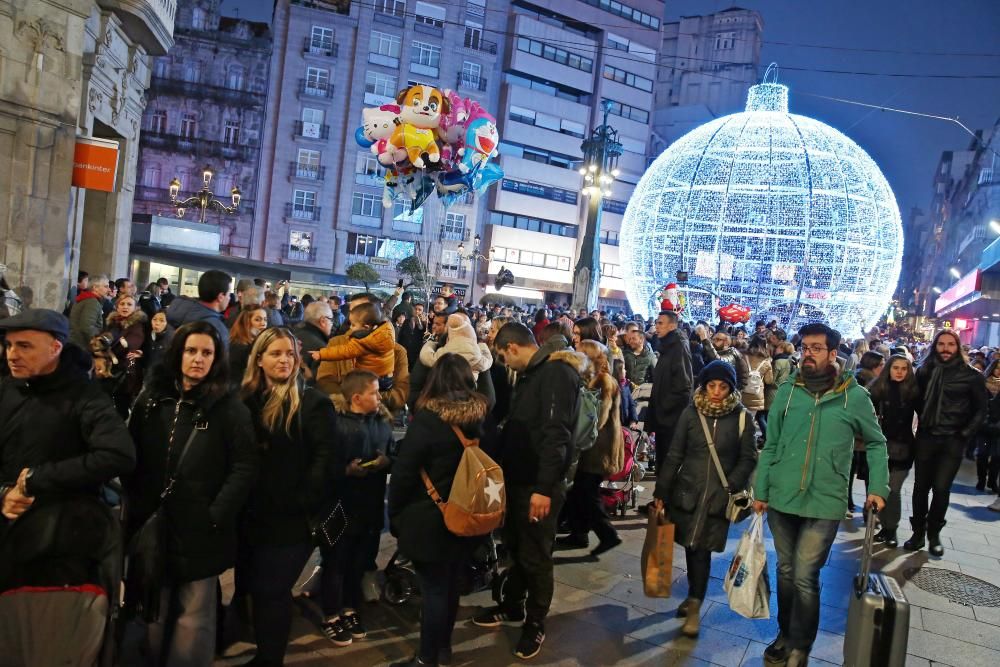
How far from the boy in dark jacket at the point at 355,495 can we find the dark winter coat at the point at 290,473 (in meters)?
0.49

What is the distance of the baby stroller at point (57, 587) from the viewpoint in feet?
8.95

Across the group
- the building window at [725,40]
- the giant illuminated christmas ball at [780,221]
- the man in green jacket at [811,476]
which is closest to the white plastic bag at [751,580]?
the man in green jacket at [811,476]

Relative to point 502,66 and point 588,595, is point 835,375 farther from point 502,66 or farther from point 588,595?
point 502,66

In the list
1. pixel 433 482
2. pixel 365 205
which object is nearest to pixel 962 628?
pixel 433 482

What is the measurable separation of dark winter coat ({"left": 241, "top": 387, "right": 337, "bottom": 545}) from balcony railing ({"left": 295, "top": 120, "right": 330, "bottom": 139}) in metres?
37.8

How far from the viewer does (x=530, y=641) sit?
3924 mm

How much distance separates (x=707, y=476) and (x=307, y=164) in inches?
1476

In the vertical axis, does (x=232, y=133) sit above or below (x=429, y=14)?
below

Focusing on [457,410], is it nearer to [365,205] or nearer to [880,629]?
[880,629]

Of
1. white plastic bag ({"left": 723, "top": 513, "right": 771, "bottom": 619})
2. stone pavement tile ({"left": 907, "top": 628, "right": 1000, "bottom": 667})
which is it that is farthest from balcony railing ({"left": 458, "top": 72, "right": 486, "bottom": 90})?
white plastic bag ({"left": 723, "top": 513, "right": 771, "bottom": 619})

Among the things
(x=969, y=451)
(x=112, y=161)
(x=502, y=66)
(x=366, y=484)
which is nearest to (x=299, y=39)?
(x=502, y=66)

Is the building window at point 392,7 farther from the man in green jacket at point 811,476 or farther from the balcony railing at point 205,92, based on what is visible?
the man in green jacket at point 811,476

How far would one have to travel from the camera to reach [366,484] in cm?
417

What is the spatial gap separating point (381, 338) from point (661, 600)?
8.79ft
